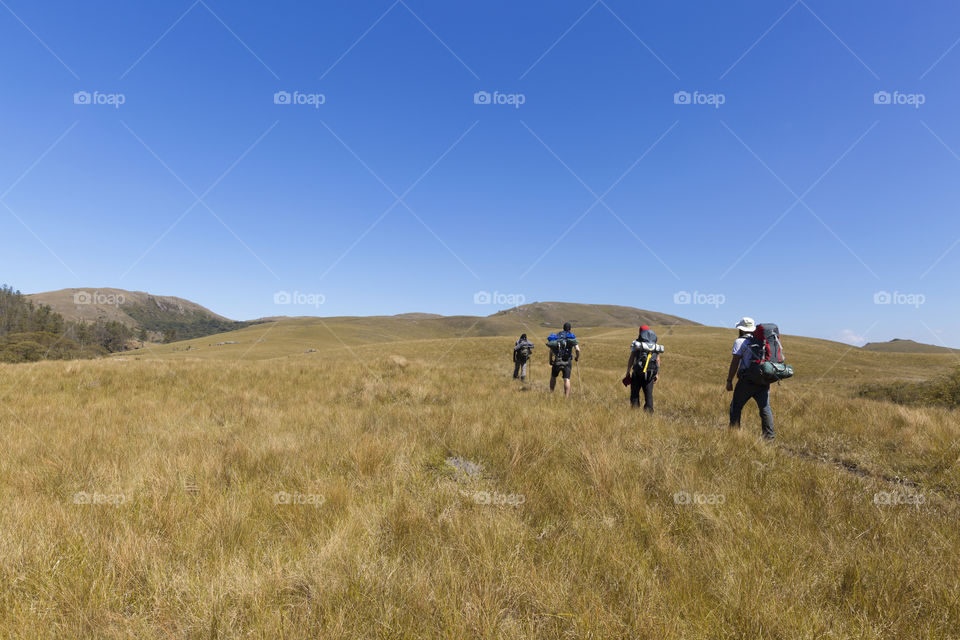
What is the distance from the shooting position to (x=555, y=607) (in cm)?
209

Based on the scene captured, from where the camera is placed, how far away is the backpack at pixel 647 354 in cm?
858

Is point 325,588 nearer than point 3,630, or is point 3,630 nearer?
point 3,630

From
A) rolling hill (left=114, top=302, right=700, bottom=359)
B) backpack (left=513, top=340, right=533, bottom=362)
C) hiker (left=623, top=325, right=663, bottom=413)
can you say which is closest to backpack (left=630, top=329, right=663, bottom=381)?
hiker (left=623, top=325, right=663, bottom=413)

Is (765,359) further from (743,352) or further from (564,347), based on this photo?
(564,347)

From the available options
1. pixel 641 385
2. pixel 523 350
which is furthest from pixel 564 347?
pixel 523 350

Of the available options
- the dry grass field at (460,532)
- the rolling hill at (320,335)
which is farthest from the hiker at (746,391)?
the rolling hill at (320,335)

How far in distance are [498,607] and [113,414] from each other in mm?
8139

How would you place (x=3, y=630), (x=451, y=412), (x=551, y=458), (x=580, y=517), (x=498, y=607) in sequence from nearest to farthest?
1. (x=3, y=630)
2. (x=498, y=607)
3. (x=580, y=517)
4. (x=551, y=458)
5. (x=451, y=412)

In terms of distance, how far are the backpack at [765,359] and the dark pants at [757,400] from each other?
20 centimetres

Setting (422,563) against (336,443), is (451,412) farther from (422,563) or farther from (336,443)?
(422,563)

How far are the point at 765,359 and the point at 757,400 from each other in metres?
0.84

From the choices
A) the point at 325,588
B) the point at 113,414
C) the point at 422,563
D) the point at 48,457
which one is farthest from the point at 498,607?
the point at 113,414

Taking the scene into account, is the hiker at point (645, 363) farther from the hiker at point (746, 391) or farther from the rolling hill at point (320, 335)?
the rolling hill at point (320, 335)

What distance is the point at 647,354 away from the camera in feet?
28.1
